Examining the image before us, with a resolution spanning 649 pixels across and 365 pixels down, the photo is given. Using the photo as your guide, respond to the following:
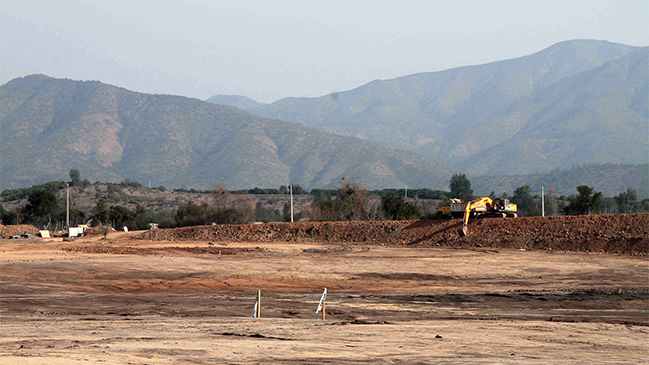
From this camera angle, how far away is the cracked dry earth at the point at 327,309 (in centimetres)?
1359

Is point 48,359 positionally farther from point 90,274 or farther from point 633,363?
point 90,274

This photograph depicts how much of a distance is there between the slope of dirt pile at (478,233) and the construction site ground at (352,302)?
17cm

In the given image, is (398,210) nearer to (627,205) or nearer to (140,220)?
(140,220)

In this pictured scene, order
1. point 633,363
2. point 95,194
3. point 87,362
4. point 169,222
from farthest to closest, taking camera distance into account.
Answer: point 95,194
point 169,222
point 633,363
point 87,362

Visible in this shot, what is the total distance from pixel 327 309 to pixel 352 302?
2.13 m

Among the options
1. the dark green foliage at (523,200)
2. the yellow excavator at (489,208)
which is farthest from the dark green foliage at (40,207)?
the dark green foliage at (523,200)

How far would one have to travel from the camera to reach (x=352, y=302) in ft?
77.4

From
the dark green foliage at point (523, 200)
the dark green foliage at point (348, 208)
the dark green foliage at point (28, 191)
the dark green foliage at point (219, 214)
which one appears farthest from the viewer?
the dark green foliage at point (28, 191)

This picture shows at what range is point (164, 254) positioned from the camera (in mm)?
42875

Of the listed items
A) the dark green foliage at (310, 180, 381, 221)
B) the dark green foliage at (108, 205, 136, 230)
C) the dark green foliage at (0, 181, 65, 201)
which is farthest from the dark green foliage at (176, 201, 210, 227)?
the dark green foliage at (0, 181, 65, 201)

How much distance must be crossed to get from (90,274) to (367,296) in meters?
12.7

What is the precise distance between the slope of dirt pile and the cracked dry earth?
4256 millimetres

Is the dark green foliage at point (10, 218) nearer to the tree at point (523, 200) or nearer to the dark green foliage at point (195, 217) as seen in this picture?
the dark green foliage at point (195, 217)

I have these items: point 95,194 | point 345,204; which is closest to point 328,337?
point 345,204
